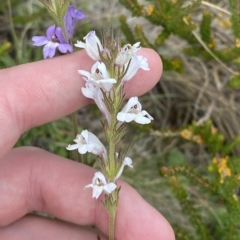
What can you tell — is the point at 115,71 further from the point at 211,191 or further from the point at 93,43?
the point at 211,191

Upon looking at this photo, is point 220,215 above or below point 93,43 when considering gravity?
below

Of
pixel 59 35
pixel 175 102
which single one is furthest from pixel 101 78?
pixel 175 102

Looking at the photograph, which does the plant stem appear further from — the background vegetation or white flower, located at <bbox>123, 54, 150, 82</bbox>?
the background vegetation

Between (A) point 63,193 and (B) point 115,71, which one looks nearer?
(B) point 115,71

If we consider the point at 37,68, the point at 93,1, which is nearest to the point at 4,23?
Result: the point at 93,1

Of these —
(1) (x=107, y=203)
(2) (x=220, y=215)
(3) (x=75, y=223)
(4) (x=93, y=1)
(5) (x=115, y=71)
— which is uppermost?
(5) (x=115, y=71)

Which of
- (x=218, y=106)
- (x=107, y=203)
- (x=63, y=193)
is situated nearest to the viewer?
(x=107, y=203)
